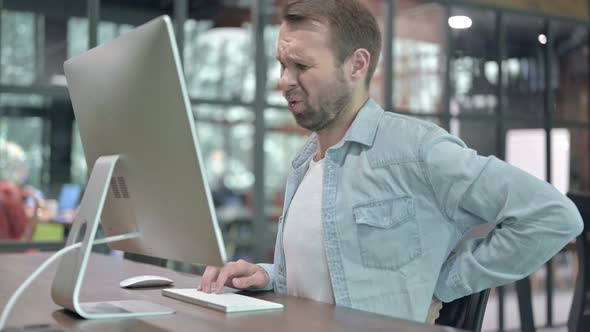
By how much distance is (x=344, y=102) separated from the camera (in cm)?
170

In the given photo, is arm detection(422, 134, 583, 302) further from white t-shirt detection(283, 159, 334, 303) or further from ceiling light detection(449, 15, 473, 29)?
ceiling light detection(449, 15, 473, 29)

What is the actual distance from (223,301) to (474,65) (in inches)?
211

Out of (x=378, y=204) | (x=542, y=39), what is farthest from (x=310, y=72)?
(x=542, y=39)

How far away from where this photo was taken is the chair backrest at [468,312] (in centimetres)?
149

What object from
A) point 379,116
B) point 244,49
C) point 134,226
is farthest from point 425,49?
point 134,226

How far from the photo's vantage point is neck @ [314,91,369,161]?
5.69 ft

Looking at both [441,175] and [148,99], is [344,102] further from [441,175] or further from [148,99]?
[148,99]

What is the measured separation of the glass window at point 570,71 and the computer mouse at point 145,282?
578 centimetres

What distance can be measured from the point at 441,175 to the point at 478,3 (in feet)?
16.7

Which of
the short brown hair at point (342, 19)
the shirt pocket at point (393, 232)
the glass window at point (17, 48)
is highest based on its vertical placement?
the glass window at point (17, 48)

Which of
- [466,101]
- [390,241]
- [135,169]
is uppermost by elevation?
[466,101]

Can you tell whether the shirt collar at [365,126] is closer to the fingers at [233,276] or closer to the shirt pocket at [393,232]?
the shirt pocket at [393,232]

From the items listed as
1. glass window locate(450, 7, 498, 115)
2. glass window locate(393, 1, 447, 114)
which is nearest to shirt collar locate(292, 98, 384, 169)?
glass window locate(393, 1, 447, 114)

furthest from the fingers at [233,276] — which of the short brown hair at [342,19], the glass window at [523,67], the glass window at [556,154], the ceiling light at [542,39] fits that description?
the ceiling light at [542,39]
